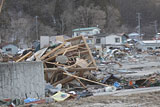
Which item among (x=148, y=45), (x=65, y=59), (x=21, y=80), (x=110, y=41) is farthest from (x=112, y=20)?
(x=21, y=80)

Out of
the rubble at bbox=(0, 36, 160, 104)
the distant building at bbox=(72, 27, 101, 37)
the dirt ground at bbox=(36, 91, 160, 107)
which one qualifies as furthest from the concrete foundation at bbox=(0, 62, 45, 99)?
the distant building at bbox=(72, 27, 101, 37)

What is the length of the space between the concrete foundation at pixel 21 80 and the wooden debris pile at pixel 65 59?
2.35 meters

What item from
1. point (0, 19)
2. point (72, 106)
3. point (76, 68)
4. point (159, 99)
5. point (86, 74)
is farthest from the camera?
point (0, 19)

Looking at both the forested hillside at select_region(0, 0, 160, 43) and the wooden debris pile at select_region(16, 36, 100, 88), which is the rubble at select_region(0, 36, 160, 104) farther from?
the forested hillside at select_region(0, 0, 160, 43)

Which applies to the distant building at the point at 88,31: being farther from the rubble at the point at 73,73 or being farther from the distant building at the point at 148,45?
the rubble at the point at 73,73

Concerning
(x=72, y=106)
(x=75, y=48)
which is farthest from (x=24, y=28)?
(x=72, y=106)

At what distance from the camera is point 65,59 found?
10703 millimetres

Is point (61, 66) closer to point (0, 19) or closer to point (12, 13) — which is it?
point (0, 19)

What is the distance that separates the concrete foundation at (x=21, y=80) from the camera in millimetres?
7281

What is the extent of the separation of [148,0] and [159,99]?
109 metres

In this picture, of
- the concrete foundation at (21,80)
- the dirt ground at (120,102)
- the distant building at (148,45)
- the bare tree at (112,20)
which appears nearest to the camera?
the dirt ground at (120,102)

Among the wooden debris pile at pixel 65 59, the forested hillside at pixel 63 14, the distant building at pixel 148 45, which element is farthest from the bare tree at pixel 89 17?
the wooden debris pile at pixel 65 59

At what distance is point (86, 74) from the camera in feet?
38.4

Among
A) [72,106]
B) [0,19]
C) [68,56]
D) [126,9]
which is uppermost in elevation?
[126,9]
